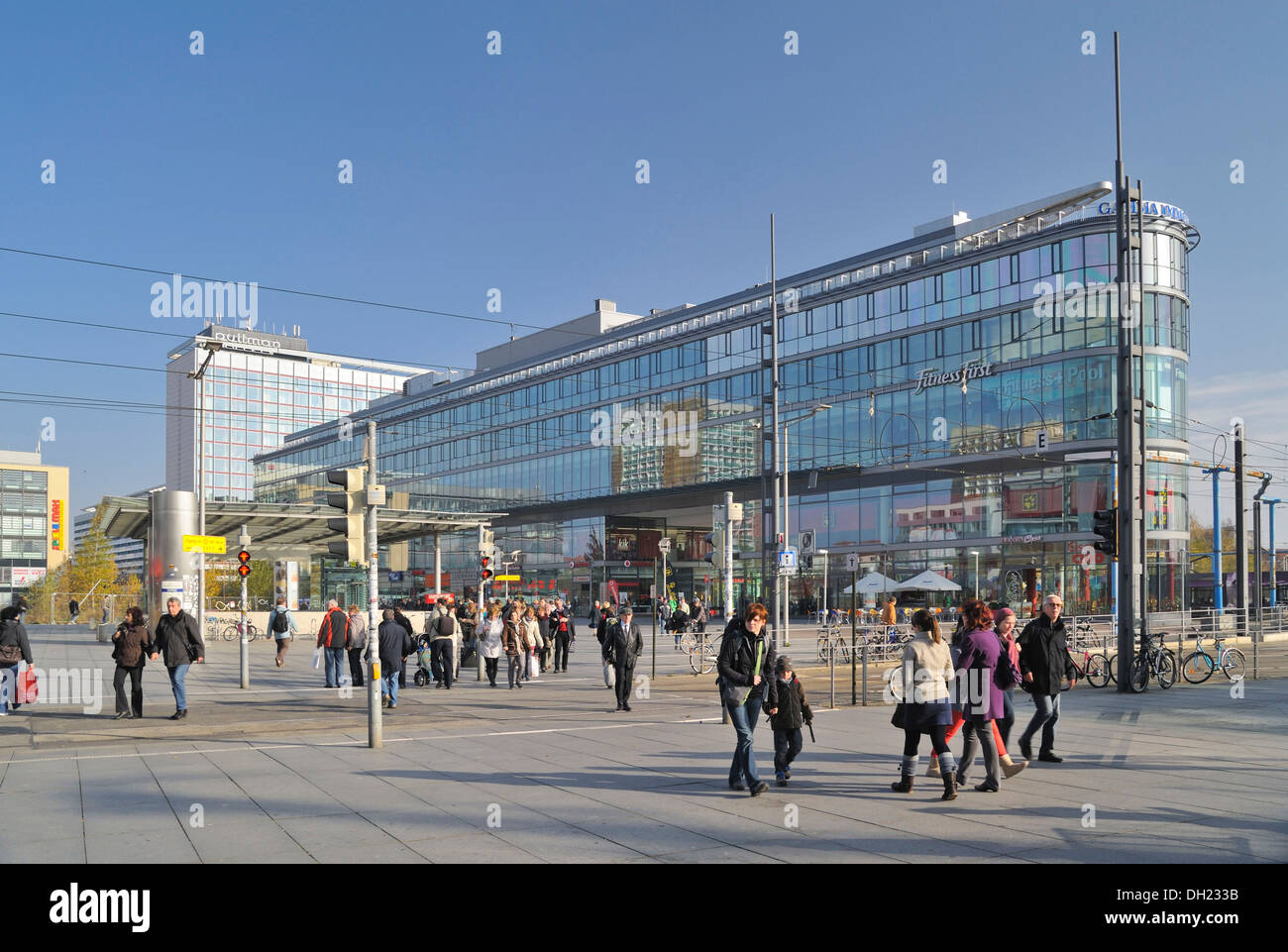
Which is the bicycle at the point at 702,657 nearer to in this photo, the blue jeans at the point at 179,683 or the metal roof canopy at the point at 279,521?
the metal roof canopy at the point at 279,521

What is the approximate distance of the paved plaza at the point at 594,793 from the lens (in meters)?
7.81

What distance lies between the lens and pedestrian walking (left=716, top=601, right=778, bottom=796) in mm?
9828

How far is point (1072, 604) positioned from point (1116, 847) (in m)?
44.1

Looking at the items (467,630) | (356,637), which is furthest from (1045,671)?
(467,630)

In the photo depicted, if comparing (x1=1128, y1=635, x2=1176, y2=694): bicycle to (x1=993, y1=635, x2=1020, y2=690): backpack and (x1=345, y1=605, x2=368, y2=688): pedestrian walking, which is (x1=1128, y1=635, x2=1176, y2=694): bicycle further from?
(x1=345, y1=605, x2=368, y2=688): pedestrian walking

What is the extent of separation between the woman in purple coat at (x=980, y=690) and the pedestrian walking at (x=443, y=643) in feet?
45.0

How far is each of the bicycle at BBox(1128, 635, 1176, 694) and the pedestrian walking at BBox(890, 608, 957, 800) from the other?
12.2 metres

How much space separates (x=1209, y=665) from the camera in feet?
74.9

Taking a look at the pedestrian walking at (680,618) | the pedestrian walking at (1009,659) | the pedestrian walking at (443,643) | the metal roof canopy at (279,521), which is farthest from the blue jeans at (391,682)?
the pedestrian walking at (680,618)

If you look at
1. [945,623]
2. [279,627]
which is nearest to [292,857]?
[279,627]

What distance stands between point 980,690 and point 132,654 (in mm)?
12301

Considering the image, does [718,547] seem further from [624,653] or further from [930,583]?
[930,583]
